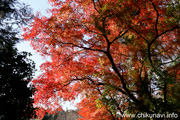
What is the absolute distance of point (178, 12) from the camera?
16.3 feet

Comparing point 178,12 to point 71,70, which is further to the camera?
point 71,70

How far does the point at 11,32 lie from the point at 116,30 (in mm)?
5045

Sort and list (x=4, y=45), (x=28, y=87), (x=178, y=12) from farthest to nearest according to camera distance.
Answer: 1. (x=28, y=87)
2. (x=4, y=45)
3. (x=178, y=12)

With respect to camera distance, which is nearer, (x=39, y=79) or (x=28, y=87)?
(x=39, y=79)

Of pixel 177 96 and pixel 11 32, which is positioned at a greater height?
pixel 11 32

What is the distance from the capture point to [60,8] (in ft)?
20.4

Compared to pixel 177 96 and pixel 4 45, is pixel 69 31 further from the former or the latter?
pixel 177 96

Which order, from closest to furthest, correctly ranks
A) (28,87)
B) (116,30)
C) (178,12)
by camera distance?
(178,12) < (116,30) < (28,87)

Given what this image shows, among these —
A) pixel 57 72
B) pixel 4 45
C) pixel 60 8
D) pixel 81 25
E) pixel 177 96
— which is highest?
pixel 60 8

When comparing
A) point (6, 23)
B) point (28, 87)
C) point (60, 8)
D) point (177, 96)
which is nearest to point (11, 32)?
point (6, 23)

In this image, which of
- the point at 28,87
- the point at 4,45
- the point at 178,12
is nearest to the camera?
the point at 178,12

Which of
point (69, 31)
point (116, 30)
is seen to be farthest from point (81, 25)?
point (116, 30)

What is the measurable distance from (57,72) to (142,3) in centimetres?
531

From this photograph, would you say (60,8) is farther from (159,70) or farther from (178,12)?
(159,70)
